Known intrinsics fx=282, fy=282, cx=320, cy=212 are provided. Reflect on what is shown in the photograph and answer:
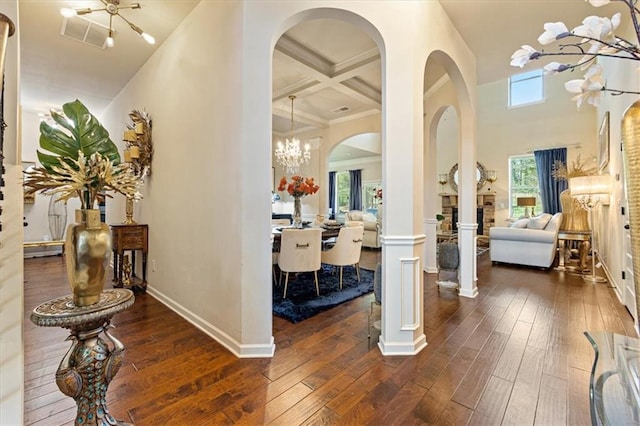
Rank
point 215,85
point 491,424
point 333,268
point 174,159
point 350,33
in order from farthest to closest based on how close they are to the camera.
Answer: point 333,268
point 350,33
point 174,159
point 215,85
point 491,424

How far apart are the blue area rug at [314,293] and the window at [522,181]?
239 inches

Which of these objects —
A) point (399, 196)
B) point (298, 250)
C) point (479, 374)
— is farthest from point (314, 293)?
point (479, 374)

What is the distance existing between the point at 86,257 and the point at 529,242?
624 cm

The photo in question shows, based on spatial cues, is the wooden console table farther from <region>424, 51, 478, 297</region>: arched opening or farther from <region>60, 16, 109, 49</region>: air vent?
<region>424, 51, 478, 297</region>: arched opening

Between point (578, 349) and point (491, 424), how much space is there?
1.37 metres

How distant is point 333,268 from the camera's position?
498 centimetres

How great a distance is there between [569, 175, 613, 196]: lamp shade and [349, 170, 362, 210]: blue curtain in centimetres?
791

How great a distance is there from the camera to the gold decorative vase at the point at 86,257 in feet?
4.07

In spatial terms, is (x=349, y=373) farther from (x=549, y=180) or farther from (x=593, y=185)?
(x=549, y=180)

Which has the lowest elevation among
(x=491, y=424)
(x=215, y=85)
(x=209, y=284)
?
(x=491, y=424)

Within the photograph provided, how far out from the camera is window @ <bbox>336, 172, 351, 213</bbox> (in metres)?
12.8

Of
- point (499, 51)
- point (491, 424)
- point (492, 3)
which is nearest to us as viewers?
point (491, 424)

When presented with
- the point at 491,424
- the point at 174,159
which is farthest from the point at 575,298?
the point at 174,159

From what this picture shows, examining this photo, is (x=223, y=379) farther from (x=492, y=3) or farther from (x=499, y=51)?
(x=499, y=51)
